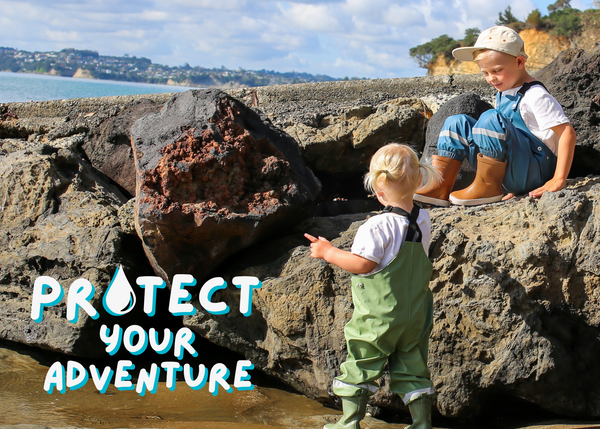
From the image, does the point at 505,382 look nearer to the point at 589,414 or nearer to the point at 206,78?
the point at 589,414

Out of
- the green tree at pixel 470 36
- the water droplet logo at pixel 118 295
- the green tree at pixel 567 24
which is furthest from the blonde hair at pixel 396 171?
the green tree at pixel 470 36

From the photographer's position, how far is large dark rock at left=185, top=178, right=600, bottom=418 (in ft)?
7.06

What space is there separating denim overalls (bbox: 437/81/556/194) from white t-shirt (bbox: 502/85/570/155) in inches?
0.9

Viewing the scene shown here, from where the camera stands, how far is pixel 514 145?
2.64m

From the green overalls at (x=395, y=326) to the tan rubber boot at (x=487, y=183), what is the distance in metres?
0.84

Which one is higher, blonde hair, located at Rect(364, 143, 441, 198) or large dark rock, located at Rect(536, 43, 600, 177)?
large dark rock, located at Rect(536, 43, 600, 177)

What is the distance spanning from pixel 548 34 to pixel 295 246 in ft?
74.8

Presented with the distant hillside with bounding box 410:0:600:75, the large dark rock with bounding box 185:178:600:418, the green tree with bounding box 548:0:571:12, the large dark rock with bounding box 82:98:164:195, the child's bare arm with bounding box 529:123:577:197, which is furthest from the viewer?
the green tree with bounding box 548:0:571:12

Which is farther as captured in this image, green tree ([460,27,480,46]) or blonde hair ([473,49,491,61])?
green tree ([460,27,480,46])

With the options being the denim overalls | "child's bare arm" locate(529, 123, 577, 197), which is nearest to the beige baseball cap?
the denim overalls

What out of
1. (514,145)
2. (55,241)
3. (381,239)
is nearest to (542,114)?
(514,145)

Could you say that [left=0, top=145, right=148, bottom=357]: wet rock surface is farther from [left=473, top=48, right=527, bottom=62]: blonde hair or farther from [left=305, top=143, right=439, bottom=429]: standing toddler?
[left=473, top=48, right=527, bottom=62]: blonde hair

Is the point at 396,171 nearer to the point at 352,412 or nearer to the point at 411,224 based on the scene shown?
the point at 411,224

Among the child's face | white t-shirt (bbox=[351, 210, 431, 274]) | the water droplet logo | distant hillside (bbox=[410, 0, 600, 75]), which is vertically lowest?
the water droplet logo
